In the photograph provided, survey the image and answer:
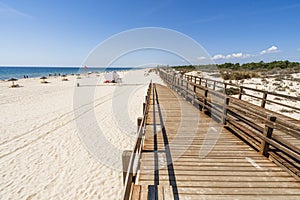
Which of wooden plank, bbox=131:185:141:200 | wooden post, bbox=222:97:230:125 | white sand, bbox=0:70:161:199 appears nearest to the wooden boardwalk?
wooden plank, bbox=131:185:141:200

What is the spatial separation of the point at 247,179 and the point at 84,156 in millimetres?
4987

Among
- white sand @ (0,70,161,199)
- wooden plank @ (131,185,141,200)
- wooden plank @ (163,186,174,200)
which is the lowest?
white sand @ (0,70,161,199)

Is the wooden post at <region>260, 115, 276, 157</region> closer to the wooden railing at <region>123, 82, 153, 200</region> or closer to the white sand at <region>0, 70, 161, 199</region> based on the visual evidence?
the wooden railing at <region>123, 82, 153, 200</region>

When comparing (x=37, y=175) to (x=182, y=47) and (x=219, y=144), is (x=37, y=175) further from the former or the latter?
(x=182, y=47)

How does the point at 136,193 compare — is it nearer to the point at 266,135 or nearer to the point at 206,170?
the point at 206,170

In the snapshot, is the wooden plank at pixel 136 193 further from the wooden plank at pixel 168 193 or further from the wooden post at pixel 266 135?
the wooden post at pixel 266 135

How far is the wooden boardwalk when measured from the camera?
7.93 feet

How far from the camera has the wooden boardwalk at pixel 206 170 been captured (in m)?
2.42

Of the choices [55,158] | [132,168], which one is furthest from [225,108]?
[55,158]

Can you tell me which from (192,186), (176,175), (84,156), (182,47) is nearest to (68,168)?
(84,156)

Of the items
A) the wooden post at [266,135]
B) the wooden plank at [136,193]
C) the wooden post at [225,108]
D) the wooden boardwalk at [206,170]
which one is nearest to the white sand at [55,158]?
the wooden boardwalk at [206,170]

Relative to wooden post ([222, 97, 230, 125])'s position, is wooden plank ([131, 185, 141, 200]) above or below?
below

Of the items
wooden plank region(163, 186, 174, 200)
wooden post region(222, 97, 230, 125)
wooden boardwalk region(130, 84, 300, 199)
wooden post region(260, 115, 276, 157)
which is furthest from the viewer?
wooden post region(222, 97, 230, 125)

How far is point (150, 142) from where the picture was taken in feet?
13.7
